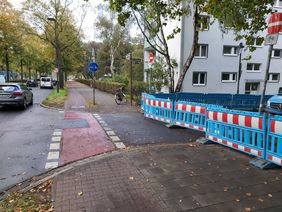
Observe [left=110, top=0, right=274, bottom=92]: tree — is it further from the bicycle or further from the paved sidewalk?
the bicycle

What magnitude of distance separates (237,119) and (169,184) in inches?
103

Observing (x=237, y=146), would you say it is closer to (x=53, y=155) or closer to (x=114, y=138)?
(x=114, y=138)

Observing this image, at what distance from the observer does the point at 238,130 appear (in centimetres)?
600

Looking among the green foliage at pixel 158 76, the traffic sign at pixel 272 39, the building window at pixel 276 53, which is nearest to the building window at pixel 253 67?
the building window at pixel 276 53

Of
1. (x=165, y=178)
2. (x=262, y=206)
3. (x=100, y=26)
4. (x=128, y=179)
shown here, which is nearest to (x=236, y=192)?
(x=262, y=206)

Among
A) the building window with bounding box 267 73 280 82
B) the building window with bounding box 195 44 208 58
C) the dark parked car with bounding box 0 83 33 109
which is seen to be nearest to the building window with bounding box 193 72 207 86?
the building window with bounding box 195 44 208 58

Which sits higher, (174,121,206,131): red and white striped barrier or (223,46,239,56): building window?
(223,46,239,56): building window

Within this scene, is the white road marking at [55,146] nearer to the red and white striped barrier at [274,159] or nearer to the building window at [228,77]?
the red and white striped barrier at [274,159]

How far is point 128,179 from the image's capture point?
4.63 metres

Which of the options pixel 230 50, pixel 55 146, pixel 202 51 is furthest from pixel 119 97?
pixel 230 50

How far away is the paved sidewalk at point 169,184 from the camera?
3693 mm

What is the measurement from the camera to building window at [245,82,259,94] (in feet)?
89.9

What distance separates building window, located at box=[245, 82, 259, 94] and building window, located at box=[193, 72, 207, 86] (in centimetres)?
522

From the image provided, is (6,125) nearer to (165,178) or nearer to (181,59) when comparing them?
(165,178)
